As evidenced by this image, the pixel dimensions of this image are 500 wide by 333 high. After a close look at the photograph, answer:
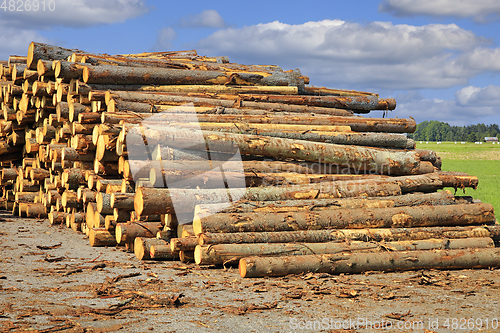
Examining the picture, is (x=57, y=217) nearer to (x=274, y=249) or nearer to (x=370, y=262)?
(x=274, y=249)

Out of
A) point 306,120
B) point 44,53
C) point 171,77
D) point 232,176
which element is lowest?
point 232,176

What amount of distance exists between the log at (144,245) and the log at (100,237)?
4.34 ft

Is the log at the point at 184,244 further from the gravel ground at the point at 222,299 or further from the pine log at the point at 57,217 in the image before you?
the pine log at the point at 57,217

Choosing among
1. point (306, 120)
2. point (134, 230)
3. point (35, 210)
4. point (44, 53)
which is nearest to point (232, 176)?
point (134, 230)

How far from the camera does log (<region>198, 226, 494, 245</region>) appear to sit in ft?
24.4

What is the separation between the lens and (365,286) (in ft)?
21.8

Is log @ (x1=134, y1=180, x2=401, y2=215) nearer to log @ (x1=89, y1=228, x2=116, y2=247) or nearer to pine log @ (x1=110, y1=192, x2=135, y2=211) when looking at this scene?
pine log @ (x1=110, y1=192, x2=135, y2=211)

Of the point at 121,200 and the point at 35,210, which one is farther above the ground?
the point at 121,200

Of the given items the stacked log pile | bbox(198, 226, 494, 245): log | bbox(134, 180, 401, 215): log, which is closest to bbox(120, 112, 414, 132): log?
the stacked log pile

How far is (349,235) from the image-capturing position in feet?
25.8

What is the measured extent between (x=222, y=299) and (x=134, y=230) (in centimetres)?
330

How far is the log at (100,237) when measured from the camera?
→ 942 centimetres

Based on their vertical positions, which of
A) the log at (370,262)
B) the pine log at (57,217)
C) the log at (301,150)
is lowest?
the pine log at (57,217)

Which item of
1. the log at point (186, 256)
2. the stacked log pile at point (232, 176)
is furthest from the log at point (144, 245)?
the log at point (186, 256)
